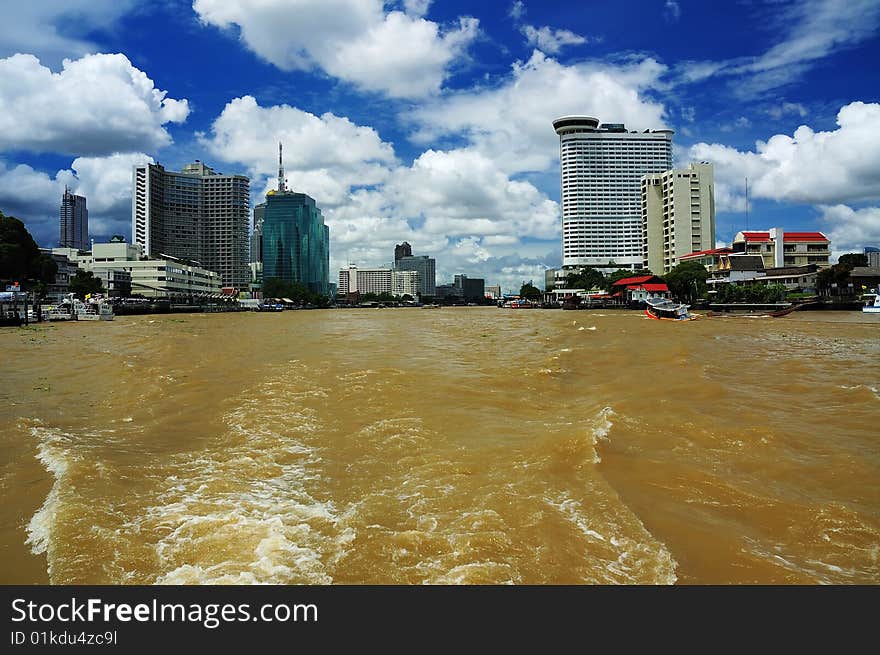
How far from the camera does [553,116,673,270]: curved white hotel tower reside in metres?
130

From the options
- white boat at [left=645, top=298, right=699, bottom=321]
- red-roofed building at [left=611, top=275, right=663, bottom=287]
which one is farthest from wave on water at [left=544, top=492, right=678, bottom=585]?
red-roofed building at [left=611, top=275, right=663, bottom=287]

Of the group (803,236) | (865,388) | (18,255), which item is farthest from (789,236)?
(18,255)

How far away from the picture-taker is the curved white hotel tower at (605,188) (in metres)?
130

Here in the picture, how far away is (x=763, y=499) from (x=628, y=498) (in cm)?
124

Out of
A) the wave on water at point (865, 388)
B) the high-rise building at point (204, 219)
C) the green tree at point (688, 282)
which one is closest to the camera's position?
the wave on water at point (865, 388)

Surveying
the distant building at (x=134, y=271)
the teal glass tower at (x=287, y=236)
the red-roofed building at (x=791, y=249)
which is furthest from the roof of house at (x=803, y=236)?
the teal glass tower at (x=287, y=236)

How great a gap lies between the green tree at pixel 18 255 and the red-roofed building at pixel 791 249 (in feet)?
293

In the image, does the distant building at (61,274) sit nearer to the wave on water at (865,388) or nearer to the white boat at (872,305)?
the wave on water at (865,388)

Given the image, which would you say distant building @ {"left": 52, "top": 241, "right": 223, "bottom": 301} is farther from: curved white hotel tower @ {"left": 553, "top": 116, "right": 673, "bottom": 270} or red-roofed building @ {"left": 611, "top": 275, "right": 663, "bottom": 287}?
curved white hotel tower @ {"left": 553, "top": 116, "right": 673, "bottom": 270}

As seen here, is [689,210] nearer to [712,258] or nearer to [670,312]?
[712,258]

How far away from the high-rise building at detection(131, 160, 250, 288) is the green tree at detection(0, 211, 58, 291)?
92522 millimetres

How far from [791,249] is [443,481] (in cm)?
8150

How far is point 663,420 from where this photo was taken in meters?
7.48
